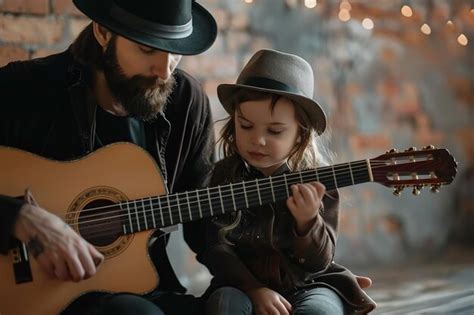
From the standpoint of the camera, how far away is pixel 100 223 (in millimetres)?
1607

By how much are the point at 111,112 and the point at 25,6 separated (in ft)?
2.36

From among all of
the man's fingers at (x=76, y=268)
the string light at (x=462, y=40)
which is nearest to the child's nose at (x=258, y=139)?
the man's fingers at (x=76, y=268)

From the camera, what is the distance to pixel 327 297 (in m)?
1.63

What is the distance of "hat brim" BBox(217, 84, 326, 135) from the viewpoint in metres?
1.68

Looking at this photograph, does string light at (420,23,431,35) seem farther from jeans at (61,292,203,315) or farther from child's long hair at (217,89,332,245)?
jeans at (61,292,203,315)

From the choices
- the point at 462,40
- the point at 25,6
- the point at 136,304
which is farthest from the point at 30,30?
the point at 462,40

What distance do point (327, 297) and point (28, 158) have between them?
70 cm

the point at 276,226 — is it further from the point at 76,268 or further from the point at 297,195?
the point at 76,268

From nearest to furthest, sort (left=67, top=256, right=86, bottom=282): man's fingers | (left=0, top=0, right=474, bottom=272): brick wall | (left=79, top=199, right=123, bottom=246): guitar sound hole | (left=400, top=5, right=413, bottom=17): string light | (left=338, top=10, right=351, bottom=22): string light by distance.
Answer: (left=67, top=256, right=86, bottom=282): man's fingers
(left=79, top=199, right=123, bottom=246): guitar sound hole
(left=0, top=0, right=474, bottom=272): brick wall
(left=338, top=10, right=351, bottom=22): string light
(left=400, top=5, right=413, bottom=17): string light

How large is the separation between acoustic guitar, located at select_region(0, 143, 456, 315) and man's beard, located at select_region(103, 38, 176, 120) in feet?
0.56

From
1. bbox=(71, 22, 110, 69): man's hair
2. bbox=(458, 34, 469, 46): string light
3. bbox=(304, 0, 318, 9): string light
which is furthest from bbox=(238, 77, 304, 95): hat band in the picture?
bbox=(458, 34, 469, 46): string light

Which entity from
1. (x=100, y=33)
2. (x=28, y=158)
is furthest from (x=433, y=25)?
(x=28, y=158)

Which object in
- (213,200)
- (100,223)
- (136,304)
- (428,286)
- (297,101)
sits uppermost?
(297,101)

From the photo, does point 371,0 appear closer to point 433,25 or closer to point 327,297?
point 433,25
